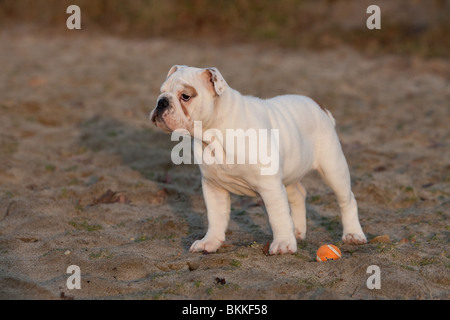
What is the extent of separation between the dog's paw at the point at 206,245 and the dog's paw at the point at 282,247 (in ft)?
1.67

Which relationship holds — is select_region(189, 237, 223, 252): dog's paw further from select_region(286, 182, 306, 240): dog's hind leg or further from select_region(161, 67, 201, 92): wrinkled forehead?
select_region(161, 67, 201, 92): wrinkled forehead

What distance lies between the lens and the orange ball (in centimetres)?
515

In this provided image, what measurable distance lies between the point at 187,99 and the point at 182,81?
14 cm

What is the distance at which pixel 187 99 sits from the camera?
4988 mm

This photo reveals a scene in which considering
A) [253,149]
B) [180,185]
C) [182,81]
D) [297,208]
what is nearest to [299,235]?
[297,208]

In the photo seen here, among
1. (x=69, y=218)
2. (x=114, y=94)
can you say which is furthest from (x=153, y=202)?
(x=114, y=94)

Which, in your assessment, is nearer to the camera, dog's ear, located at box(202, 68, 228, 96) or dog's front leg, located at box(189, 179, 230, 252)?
dog's ear, located at box(202, 68, 228, 96)

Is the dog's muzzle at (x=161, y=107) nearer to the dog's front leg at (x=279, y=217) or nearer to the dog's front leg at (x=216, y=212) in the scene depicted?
the dog's front leg at (x=216, y=212)

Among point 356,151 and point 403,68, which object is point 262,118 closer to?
point 356,151

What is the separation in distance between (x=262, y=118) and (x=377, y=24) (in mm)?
11145

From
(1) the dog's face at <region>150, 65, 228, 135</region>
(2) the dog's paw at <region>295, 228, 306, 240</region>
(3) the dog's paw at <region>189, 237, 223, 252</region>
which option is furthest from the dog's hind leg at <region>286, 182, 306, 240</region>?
(1) the dog's face at <region>150, 65, 228, 135</region>

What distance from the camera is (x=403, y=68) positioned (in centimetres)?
1325


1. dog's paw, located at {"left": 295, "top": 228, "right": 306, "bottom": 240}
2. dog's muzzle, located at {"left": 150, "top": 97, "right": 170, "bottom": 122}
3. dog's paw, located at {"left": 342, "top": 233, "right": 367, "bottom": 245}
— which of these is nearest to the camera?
dog's muzzle, located at {"left": 150, "top": 97, "right": 170, "bottom": 122}

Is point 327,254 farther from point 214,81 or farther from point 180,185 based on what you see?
point 180,185
